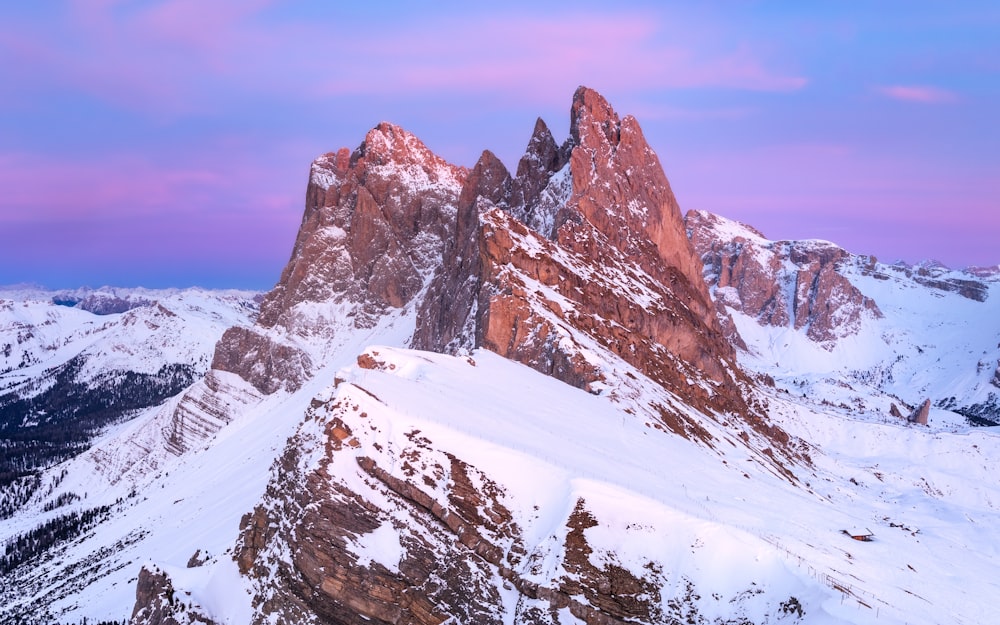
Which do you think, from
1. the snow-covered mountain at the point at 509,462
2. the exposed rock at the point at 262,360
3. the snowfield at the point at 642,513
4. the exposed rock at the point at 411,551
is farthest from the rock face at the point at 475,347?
the snowfield at the point at 642,513

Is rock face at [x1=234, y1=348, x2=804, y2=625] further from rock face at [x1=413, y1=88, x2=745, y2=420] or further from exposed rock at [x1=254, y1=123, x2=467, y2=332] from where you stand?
exposed rock at [x1=254, y1=123, x2=467, y2=332]

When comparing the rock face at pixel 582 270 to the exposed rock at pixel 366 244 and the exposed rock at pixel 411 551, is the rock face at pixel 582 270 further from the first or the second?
the exposed rock at pixel 411 551

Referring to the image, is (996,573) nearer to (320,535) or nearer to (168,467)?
(320,535)

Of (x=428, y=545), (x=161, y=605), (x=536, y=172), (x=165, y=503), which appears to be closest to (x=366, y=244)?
(x=536, y=172)

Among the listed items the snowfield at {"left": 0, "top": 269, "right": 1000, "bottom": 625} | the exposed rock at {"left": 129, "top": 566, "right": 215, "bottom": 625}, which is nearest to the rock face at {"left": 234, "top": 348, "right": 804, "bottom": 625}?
the snowfield at {"left": 0, "top": 269, "right": 1000, "bottom": 625}

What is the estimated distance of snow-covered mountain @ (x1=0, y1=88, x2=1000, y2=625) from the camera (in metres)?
38.4

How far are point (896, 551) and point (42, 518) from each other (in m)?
174

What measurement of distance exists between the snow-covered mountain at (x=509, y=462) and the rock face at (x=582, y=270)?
0.48m

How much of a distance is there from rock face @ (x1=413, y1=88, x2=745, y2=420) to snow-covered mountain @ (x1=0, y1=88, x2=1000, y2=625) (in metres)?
0.48

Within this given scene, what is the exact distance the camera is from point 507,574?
38.8 meters

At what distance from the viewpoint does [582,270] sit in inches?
4035

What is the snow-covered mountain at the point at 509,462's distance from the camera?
38.4 m

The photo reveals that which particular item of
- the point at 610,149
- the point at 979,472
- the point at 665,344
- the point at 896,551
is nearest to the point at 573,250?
the point at 665,344

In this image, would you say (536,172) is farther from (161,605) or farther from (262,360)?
(161,605)
